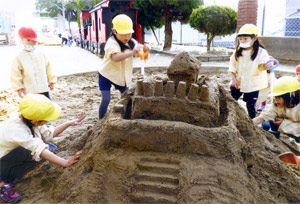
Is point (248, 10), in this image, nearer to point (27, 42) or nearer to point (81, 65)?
point (81, 65)

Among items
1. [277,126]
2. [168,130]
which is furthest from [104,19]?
[168,130]

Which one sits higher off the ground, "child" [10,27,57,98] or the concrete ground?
"child" [10,27,57,98]

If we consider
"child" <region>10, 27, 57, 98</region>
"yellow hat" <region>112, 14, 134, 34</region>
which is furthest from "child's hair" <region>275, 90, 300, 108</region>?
"child" <region>10, 27, 57, 98</region>

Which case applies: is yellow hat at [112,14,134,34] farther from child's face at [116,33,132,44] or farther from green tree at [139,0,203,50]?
green tree at [139,0,203,50]

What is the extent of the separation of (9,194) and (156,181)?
1.14 m

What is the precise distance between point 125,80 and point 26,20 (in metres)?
1.38

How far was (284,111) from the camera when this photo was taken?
3.01 m

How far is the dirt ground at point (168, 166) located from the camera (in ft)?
5.82

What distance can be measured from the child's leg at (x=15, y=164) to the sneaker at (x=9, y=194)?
0.10 m

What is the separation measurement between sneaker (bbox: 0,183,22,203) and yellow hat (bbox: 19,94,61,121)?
1.88 feet

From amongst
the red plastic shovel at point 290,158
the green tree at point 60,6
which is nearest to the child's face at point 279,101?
the red plastic shovel at point 290,158

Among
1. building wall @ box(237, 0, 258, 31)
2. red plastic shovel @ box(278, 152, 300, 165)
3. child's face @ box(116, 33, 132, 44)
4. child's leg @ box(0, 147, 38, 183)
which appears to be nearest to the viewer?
child's leg @ box(0, 147, 38, 183)

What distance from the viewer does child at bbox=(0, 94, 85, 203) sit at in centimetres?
203

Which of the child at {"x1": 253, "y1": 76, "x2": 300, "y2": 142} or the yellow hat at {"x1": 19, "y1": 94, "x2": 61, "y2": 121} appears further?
the child at {"x1": 253, "y1": 76, "x2": 300, "y2": 142}
